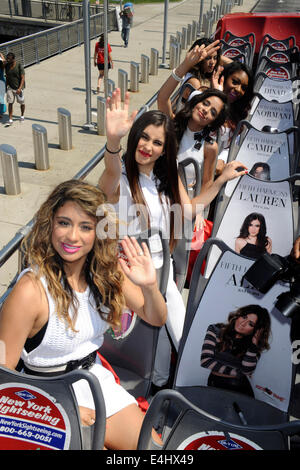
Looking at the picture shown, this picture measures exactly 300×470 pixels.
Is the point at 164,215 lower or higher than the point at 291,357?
higher

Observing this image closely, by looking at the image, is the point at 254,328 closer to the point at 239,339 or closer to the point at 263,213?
the point at 239,339

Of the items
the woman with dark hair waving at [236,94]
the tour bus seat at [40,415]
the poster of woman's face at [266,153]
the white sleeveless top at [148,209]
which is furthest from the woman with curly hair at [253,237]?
the tour bus seat at [40,415]

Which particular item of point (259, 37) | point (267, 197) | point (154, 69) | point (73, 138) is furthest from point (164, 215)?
point (154, 69)

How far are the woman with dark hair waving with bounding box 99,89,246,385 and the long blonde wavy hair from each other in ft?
1.80

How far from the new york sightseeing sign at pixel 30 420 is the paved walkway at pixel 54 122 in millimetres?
1268

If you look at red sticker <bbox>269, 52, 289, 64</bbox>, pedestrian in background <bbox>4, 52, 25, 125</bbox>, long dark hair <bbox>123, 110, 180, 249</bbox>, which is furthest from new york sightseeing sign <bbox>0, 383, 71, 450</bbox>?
red sticker <bbox>269, 52, 289, 64</bbox>

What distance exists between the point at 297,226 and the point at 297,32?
28.9 ft

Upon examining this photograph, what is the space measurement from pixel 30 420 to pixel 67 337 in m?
0.42

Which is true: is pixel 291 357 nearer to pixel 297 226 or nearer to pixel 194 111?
pixel 297 226

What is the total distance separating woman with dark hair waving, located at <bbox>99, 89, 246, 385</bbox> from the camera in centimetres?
280

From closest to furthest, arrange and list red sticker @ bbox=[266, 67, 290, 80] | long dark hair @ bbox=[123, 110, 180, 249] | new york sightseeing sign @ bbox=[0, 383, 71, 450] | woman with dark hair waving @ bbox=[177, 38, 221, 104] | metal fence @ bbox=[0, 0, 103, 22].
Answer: new york sightseeing sign @ bbox=[0, 383, 71, 450] < long dark hair @ bbox=[123, 110, 180, 249] < woman with dark hair waving @ bbox=[177, 38, 221, 104] < red sticker @ bbox=[266, 67, 290, 80] < metal fence @ bbox=[0, 0, 103, 22]

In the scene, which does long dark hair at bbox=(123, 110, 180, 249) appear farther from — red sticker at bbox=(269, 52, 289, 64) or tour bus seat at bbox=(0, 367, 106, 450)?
red sticker at bbox=(269, 52, 289, 64)

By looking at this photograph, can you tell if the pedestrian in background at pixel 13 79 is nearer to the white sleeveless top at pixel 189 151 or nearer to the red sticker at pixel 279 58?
the red sticker at pixel 279 58
